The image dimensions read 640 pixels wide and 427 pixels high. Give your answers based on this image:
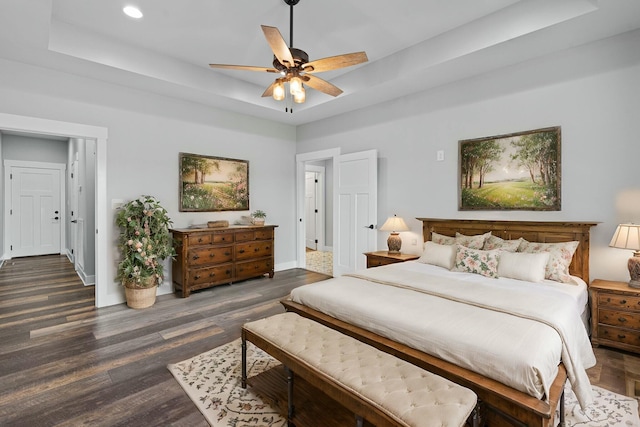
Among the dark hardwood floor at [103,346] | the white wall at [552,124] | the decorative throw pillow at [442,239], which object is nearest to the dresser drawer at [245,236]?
the dark hardwood floor at [103,346]

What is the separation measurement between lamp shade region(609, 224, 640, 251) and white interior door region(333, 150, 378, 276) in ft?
8.67

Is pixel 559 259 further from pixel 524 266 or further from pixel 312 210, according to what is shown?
pixel 312 210

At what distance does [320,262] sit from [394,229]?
111 inches

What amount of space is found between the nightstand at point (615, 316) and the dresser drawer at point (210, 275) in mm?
4256

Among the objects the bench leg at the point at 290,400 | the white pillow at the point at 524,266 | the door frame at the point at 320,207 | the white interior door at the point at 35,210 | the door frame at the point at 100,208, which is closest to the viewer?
the bench leg at the point at 290,400

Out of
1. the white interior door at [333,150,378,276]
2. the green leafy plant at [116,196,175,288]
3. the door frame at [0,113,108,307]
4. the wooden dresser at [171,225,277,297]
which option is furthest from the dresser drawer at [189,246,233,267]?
the white interior door at [333,150,378,276]

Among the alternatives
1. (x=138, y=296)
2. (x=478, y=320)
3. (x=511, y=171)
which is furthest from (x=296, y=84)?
(x=138, y=296)

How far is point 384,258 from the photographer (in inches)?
165

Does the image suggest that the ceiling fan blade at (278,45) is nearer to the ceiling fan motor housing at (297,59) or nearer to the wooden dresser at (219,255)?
the ceiling fan motor housing at (297,59)

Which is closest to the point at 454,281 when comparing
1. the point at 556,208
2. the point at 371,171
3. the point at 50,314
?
the point at 556,208

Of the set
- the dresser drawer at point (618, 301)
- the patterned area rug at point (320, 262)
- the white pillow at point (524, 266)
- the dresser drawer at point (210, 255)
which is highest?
the white pillow at point (524, 266)

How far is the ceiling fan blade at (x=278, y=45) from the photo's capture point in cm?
215

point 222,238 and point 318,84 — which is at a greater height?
point 318,84

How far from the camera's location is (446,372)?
1744 millimetres
